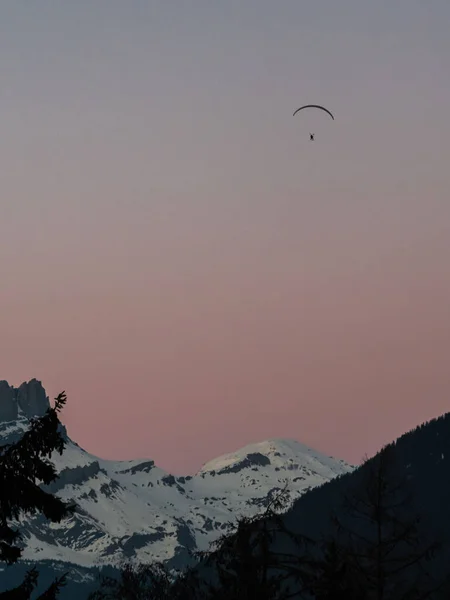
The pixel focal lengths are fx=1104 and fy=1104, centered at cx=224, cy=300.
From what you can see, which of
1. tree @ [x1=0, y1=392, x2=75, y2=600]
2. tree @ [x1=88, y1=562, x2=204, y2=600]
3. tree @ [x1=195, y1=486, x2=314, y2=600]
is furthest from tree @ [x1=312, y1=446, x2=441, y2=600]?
tree @ [x1=88, y1=562, x2=204, y2=600]

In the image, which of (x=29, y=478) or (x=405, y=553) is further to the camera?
(x=405, y=553)

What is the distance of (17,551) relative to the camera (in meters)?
21.9

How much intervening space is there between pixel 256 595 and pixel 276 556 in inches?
49.7

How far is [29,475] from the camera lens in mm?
21391

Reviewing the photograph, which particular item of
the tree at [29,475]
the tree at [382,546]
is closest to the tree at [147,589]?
the tree at [382,546]

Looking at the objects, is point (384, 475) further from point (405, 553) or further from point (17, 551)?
point (17, 551)

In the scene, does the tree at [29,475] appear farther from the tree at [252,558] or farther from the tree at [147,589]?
the tree at [147,589]

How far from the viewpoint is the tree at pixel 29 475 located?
21125 millimetres

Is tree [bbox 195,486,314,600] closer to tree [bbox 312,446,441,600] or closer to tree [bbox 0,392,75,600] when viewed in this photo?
tree [bbox 312,446,441,600]

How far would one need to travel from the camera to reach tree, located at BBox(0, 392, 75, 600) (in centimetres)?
2112

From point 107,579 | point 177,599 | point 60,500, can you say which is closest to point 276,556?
point 60,500

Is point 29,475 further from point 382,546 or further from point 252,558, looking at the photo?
point 382,546

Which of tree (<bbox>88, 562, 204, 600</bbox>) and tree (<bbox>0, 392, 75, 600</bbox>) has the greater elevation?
tree (<bbox>88, 562, 204, 600</bbox>)

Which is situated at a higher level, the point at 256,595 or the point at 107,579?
the point at 107,579
